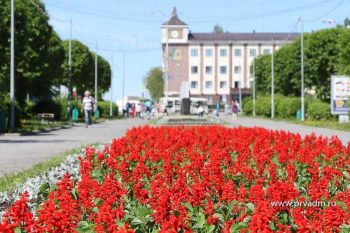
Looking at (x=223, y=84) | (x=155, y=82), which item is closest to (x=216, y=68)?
(x=223, y=84)

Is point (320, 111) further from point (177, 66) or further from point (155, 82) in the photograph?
point (155, 82)

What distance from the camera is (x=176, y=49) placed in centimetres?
14125

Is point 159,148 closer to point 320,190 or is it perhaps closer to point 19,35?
point 320,190

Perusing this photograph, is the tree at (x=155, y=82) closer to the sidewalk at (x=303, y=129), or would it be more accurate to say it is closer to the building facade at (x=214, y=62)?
the building facade at (x=214, y=62)

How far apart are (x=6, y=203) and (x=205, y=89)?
13708 centimetres

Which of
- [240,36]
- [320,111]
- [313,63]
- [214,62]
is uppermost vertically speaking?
[240,36]

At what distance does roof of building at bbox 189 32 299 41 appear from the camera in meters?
144

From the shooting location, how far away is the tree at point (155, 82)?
15550 cm

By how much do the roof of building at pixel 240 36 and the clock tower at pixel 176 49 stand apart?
2687 millimetres

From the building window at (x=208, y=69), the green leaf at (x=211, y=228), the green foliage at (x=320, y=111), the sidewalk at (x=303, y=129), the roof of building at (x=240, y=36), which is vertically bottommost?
the sidewalk at (x=303, y=129)

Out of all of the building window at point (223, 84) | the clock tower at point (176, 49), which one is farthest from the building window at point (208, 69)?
the clock tower at point (176, 49)

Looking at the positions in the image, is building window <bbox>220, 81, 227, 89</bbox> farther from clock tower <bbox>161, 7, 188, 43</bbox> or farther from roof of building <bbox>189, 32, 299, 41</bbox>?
clock tower <bbox>161, 7, 188, 43</bbox>

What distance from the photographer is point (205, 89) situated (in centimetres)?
14500

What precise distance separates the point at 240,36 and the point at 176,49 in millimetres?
14142
